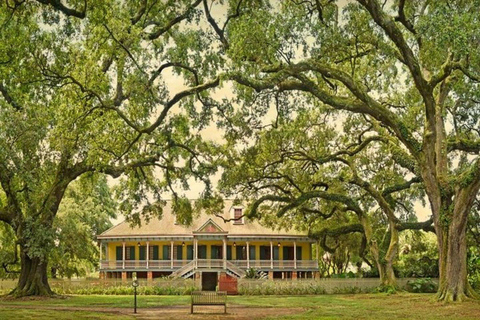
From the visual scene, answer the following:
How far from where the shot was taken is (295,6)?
2270 centimetres

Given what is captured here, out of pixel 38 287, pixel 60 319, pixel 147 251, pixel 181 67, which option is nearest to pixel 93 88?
pixel 181 67

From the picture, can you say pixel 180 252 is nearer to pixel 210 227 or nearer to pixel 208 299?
pixel 210 227

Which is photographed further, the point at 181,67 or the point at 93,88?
the point at 181,67

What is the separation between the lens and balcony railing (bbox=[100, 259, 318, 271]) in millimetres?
49031

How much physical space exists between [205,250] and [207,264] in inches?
118

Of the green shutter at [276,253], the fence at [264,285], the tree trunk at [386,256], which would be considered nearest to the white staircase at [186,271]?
the fence at [264,285]

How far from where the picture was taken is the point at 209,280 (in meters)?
50.2

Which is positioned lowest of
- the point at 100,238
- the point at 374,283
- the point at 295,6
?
the point at 374,283

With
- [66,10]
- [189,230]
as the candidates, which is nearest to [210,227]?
[189,230]

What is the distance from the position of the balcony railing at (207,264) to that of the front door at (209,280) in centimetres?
160

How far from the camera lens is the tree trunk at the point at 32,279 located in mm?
30547

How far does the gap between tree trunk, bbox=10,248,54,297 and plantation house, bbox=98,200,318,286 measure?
17770 millimetres

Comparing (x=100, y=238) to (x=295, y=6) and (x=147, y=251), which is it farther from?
(x=295, y=6)

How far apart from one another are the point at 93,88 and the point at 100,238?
1198 inches
